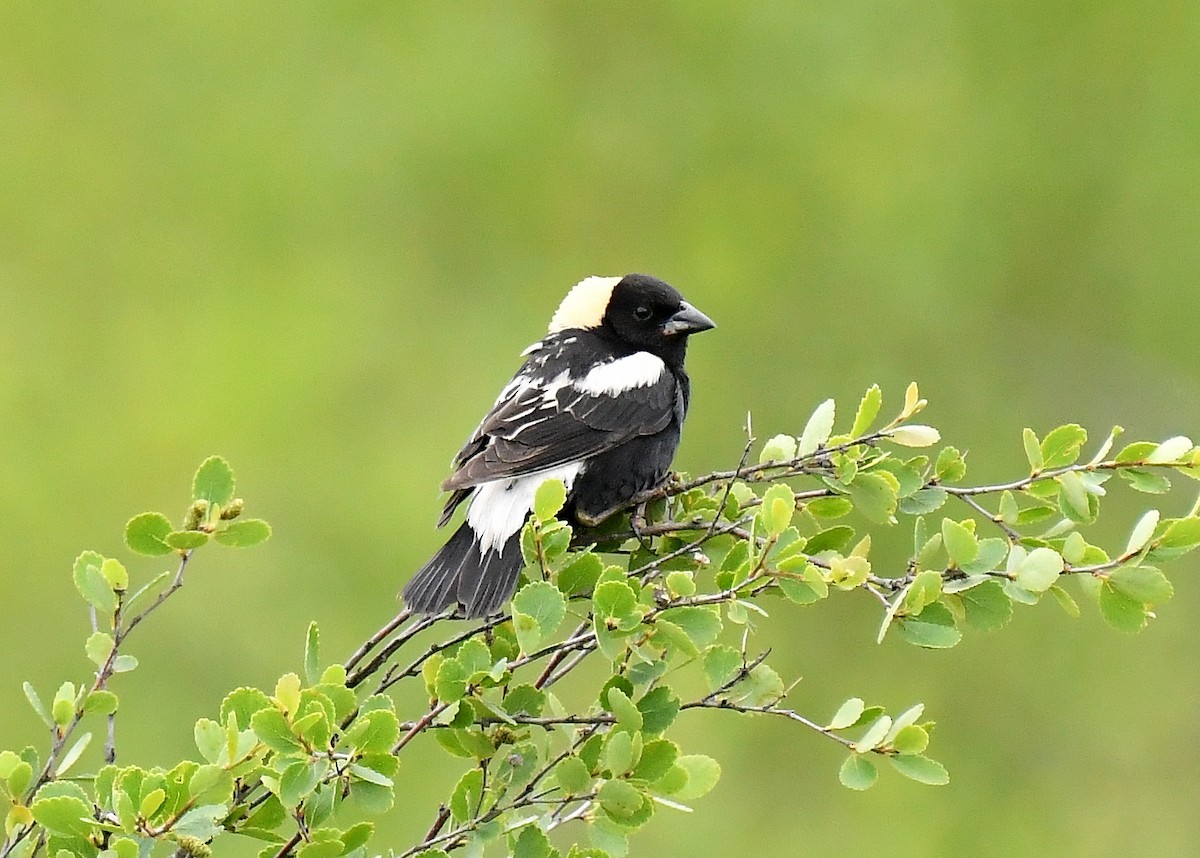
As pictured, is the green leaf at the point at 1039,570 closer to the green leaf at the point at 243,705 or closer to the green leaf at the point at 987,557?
the green leaf at the point at 987,557

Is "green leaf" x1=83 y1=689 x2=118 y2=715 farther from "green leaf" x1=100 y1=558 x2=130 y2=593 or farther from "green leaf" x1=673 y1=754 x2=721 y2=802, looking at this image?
"green leaf" x1=673 y1=754 x2=721 y2=802

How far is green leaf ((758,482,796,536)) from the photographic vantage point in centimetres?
178

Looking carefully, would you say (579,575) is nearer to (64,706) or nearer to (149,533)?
(149,533)

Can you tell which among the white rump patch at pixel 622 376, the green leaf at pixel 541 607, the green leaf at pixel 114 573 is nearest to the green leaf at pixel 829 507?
the green leaf at pixel 541 607

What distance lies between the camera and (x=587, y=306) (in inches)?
147

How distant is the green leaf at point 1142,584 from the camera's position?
6.00ft

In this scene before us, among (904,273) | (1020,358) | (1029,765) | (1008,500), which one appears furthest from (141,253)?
(1008,500)

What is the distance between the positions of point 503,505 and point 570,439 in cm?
22

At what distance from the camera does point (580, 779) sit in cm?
166

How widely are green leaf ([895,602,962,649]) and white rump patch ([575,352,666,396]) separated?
1.38 metres

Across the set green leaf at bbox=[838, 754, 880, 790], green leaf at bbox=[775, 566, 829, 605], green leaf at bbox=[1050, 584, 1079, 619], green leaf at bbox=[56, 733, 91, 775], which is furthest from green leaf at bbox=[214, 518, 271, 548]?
green leaf at bbox=[1050, 584, 1079, 619]

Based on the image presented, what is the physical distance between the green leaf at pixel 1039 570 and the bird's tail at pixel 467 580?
2.68 ft

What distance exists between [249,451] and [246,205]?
7.37 feet

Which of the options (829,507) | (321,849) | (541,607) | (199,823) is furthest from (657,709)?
(829,507)
